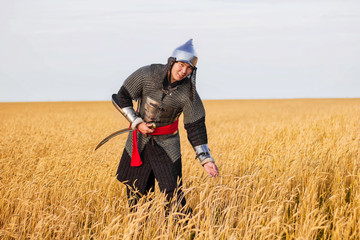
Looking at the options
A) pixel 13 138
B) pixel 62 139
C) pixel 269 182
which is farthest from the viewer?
pixel 62 139

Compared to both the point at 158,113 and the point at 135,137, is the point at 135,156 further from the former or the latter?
the point at 158,113

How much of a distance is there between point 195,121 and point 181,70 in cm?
53

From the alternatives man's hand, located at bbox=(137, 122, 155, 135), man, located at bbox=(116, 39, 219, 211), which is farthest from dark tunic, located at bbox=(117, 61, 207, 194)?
man's hand, located at bbox=(137, 122, 155, 135)

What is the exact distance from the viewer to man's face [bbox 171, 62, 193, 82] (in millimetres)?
3373

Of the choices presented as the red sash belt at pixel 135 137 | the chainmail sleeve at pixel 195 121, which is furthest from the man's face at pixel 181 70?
the red sash belt at pixel 135 137

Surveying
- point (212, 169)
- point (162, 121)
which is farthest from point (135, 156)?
point (212, 169)

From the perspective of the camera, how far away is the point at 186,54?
11.0 feet

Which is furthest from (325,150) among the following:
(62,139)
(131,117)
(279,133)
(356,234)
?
(62,139)

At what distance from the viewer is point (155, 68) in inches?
143

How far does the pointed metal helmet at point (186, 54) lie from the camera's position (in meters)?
3.33

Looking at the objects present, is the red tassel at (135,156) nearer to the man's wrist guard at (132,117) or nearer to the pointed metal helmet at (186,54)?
the man's wrist guard at (132,117)

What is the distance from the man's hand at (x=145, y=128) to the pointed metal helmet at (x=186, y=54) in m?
0.68

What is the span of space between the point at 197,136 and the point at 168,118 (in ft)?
1.08

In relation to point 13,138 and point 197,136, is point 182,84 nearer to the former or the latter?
point 197,136
